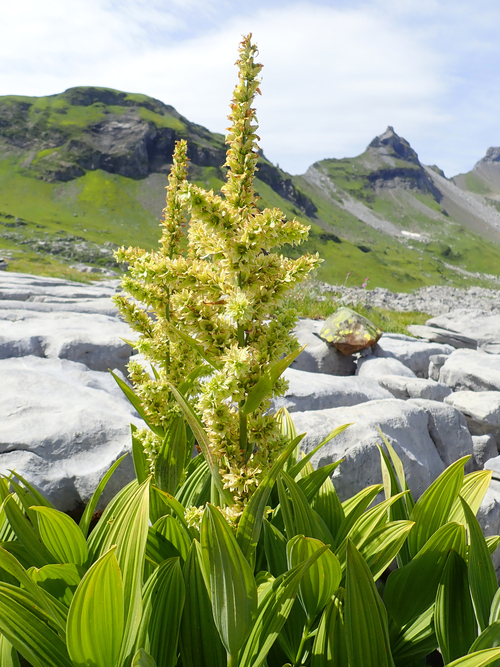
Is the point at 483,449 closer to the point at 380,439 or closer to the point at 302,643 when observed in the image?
the point at 380,439

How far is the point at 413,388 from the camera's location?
832 cm

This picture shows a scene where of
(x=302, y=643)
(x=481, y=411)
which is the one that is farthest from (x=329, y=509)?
(x=481, y=411)

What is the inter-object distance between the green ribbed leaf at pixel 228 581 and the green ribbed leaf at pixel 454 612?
1.32 m

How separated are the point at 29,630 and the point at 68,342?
251 inches

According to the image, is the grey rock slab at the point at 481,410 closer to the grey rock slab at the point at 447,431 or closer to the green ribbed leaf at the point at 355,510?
the grey rock slab at the point at 447,431

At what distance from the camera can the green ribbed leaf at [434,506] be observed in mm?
3240

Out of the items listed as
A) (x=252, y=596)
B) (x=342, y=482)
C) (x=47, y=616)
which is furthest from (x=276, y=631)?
(x=342, y=482)

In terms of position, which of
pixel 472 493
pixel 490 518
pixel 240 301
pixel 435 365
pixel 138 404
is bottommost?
pixel 490 518

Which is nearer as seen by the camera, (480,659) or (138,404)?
(480,659)

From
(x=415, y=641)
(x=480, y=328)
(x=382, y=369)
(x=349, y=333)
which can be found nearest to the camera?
(x=415, y=641)

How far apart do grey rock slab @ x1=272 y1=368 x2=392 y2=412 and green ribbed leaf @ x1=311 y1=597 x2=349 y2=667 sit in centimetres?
428

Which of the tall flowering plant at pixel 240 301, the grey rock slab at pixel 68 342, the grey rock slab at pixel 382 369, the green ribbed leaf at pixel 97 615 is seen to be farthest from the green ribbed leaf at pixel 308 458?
the grey rock slab at pixel 382 369

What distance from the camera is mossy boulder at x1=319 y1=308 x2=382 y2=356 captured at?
11.2 meters

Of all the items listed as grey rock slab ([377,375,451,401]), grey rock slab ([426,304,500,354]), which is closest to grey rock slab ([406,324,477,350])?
grey rock slab ([426,304,500,354])
